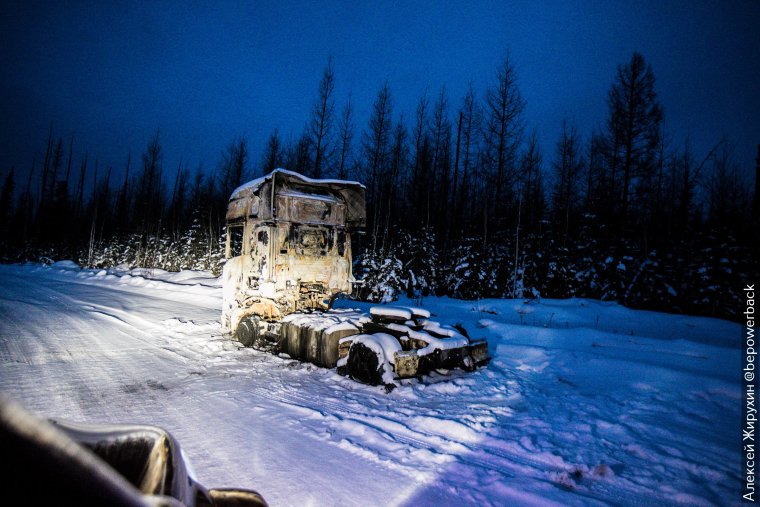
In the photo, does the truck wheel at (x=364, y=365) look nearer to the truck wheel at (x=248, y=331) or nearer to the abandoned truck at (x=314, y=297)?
the abandoned truck at (x=314, y=297)

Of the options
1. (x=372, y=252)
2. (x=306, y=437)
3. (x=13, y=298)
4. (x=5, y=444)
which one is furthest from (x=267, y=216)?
(x=13, y=298)

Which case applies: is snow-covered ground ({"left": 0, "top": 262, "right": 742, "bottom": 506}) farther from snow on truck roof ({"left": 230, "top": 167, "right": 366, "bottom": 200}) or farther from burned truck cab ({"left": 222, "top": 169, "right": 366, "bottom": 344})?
snow on truck roof ({"left": 230, "top": 167, "right": 366, "bottom": 200})

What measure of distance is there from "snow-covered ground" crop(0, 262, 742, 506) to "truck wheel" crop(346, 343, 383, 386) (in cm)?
19

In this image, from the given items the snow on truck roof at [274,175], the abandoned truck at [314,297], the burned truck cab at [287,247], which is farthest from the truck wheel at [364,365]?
the snow on truck roof at [274,175]

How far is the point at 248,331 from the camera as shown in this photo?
856 cm

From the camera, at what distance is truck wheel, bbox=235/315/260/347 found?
8445 mm

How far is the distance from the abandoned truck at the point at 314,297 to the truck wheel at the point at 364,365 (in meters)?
0.02

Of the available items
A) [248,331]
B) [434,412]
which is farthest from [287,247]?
[434,412]

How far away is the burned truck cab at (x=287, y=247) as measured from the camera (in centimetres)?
848

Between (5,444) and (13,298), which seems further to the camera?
(13,298)

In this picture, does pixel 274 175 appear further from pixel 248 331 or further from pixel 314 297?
pixel 248 331

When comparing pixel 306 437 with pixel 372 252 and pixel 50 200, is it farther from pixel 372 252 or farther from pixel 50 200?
pixel 50 200

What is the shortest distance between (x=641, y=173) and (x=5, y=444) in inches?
1034

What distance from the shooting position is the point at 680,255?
1283 centimetres
